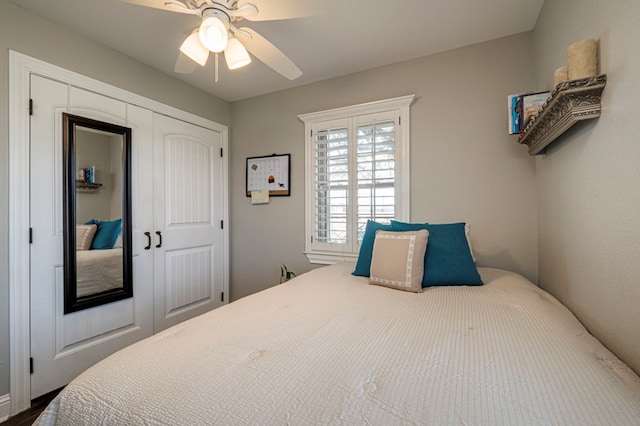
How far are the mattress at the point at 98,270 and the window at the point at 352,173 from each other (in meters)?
1.56

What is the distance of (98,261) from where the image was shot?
2.10 metres

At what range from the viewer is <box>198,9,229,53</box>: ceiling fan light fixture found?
1.36m

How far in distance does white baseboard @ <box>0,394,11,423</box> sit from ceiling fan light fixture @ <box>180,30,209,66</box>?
7.34 ft

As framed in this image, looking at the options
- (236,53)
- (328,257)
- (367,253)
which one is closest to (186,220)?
(328,257)

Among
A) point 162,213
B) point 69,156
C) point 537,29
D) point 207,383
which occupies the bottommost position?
point 207,383

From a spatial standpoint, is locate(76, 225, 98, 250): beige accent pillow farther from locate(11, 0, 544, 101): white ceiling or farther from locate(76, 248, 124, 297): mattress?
locate(11, 0, 544, 101): white ceiling

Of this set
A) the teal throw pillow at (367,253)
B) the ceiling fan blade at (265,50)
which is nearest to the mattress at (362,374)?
the teal throw pillow at (367,253)

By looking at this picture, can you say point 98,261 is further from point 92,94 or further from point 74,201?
point 92,94

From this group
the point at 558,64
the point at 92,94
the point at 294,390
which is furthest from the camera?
the point at 92,94

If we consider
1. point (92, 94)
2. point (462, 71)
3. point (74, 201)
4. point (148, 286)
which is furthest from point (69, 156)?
point (462, 71)

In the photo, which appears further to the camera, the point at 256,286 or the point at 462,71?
the point at 256,286

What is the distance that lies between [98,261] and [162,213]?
1.99 ft

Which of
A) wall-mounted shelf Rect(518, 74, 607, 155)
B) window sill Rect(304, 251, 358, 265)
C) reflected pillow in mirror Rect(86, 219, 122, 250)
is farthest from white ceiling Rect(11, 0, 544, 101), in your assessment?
window sill Rect(304, 251, 358, 265)

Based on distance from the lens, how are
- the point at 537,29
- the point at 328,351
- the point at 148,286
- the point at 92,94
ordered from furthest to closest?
the point at 148,286
the point at 92,94
the point at 537,29
the point at 328,351
